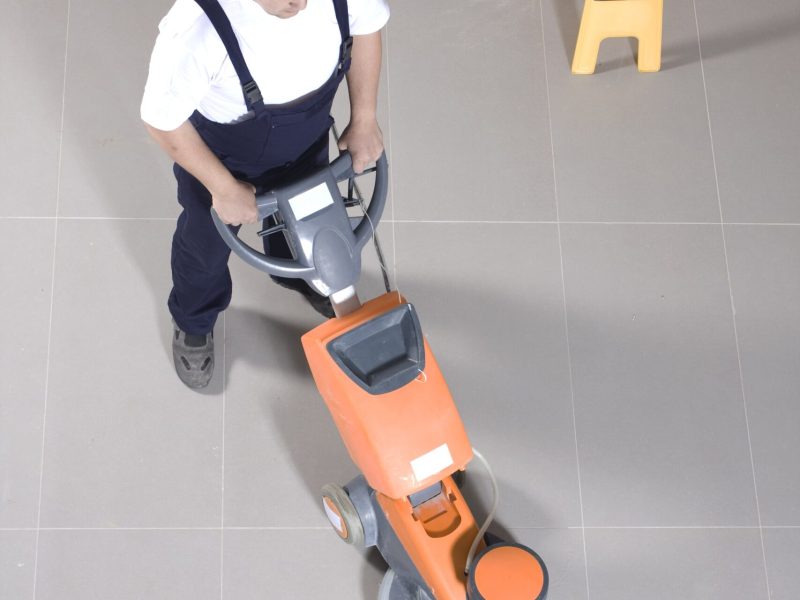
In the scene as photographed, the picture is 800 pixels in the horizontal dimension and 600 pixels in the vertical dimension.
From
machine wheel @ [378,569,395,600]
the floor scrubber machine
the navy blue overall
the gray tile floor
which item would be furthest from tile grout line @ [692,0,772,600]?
the navy blue overall

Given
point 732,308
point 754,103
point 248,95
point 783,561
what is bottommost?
point 783,561

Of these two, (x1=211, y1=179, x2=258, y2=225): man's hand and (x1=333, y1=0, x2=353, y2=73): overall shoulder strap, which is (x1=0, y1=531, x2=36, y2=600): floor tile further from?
(x1=333, y1=0, x2=353, y2=73): overall shoulder strap

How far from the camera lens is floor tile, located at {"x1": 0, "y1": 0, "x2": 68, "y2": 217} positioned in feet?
6.13

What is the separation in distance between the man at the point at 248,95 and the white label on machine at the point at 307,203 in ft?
0.19

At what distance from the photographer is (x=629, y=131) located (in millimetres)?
2006

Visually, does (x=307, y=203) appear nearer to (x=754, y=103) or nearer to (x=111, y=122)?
(x=111, y=122)

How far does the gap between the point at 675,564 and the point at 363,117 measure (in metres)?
1.09

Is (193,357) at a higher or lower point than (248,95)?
lower

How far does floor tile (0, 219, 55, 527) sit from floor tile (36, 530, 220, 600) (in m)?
0.09

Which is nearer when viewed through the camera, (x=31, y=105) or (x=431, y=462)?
(x=431, y=462)

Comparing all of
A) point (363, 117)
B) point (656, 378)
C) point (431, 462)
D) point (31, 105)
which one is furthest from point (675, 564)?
point (31, 105)

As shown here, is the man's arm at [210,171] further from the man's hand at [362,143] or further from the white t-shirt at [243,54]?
the man's hand at [362,143]

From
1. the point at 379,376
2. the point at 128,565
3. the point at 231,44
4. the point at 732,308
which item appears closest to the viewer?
the point at 231,44

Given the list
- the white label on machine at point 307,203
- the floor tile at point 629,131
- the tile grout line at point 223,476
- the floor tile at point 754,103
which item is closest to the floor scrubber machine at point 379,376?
the white label on machine at point 307,203
